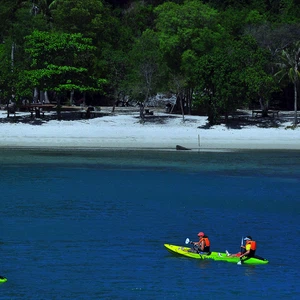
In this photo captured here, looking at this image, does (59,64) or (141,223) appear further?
(59,64)

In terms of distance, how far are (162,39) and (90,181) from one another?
1341 inches

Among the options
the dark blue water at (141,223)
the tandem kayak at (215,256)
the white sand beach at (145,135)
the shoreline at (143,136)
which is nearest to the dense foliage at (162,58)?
the white sand beach at (145,135)

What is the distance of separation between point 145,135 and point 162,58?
12.6m

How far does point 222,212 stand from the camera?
41.1 meters

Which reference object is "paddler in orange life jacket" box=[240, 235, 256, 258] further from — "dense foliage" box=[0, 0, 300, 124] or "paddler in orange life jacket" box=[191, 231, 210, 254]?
"dense foliage" box=[0, 0, 300, 124]

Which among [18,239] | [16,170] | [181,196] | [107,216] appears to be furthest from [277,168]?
[18,239]

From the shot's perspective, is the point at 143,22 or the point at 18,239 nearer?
the point at 18,239

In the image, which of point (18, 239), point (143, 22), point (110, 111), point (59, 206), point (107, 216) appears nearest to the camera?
point (18, 239)

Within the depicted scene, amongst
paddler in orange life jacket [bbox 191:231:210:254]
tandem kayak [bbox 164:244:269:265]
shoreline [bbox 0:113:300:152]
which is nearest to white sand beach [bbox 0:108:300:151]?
shoreline [bbox 0:113:300:152]

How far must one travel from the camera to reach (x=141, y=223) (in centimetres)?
3738

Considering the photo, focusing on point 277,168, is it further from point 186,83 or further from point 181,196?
point 186,83

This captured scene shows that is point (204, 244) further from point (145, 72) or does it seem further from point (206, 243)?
point (145, 72)

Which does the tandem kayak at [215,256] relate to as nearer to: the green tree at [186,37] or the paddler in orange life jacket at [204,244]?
the paddler in orange life jacket at [204,244]

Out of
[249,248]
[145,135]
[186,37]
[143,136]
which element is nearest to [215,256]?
[249,248]
